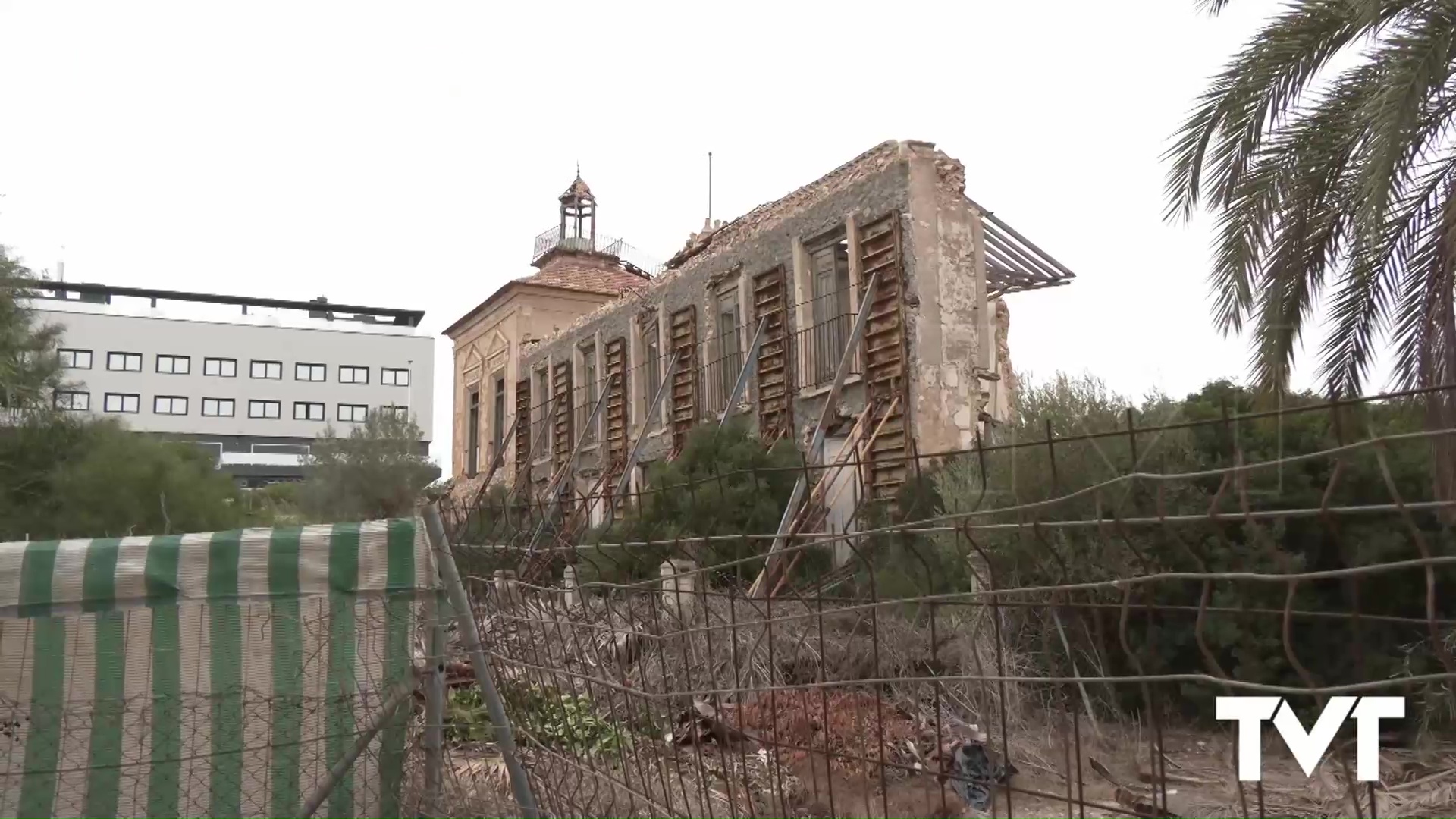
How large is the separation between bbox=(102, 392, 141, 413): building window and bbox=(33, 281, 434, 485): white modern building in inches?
2.0

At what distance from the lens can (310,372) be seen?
5750cm

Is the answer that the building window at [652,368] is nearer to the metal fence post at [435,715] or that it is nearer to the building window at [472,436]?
the building window at [472,436]

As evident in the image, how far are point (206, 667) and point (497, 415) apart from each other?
22.4 metres

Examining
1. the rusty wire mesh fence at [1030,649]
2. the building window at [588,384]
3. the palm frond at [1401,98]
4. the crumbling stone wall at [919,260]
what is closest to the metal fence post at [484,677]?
the rusty wire mesh fence at [1030,649]

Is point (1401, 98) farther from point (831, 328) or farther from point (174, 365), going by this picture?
point (174, 365)

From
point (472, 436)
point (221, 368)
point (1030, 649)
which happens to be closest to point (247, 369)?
point (221, 368)

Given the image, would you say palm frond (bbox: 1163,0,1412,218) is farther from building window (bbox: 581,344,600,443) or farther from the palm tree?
building window (bbox: 581,344,600,443)

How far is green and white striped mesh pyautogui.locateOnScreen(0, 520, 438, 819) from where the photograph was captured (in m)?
3.91

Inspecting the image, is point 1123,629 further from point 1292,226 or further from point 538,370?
point 538,370

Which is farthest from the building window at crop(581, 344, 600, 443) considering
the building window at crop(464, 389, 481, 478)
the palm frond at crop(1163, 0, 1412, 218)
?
the palm frond at crop(1163, 0, 1412, 218)

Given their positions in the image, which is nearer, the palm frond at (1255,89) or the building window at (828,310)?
the palm frond at (1255,89)

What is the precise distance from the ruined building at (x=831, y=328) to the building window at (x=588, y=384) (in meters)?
0.05

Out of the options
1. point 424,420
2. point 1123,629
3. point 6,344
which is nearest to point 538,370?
point 6,344

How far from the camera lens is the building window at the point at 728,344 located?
15.7 m
